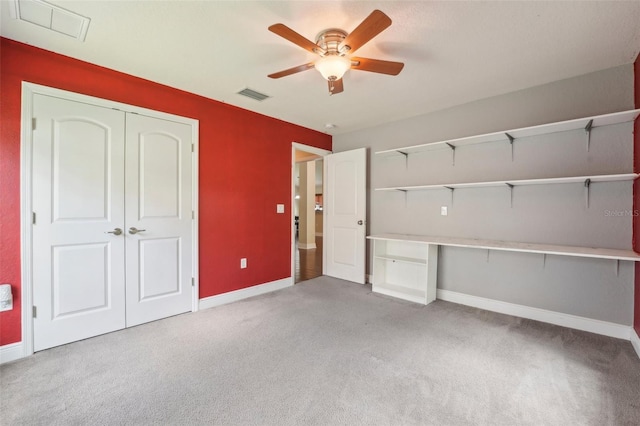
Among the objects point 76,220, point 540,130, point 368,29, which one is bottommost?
point 76,220

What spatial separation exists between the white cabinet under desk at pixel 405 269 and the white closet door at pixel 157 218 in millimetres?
2423

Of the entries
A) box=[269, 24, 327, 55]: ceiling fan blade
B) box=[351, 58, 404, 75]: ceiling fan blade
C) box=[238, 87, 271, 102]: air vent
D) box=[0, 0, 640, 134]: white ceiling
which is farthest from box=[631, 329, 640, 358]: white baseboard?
box=[238, 87, 271, 102]: air vent

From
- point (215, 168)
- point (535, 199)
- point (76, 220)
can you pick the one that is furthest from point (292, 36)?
point (535, 199)

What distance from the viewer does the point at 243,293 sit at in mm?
3670

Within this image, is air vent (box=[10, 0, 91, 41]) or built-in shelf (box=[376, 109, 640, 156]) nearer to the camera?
air vent (box=[10, 0, 91, 41])

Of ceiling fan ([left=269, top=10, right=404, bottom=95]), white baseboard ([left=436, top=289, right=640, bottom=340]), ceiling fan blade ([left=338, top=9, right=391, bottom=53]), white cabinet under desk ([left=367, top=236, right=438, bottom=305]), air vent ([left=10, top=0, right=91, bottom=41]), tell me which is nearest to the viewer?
ceiling fan blade ([left=338, top=9, right=391, bottom=53])

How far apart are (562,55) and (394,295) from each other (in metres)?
3.02

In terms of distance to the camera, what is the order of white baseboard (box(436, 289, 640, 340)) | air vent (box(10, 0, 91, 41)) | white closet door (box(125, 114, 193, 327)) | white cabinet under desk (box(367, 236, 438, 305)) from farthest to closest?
white cabinet under desk (box(367, 236, 438, 305)) < white closet door (box(125, 114, 193, 327)) < white baseboard (box(436, 289, 640, 340)) < air vent (box(10, 0, 91, 41))

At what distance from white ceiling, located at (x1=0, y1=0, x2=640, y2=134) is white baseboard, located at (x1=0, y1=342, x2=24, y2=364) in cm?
240

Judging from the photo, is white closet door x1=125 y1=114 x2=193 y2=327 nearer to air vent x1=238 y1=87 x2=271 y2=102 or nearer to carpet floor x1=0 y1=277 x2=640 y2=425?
carpet floor x1=0 y1=277 x2=640 y2=425

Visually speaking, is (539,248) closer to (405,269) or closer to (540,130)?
(540,130)

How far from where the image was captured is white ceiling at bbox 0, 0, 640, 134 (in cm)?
182

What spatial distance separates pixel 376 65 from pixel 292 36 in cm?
68

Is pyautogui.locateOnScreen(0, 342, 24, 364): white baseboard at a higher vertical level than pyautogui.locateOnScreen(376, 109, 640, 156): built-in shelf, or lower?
lower
